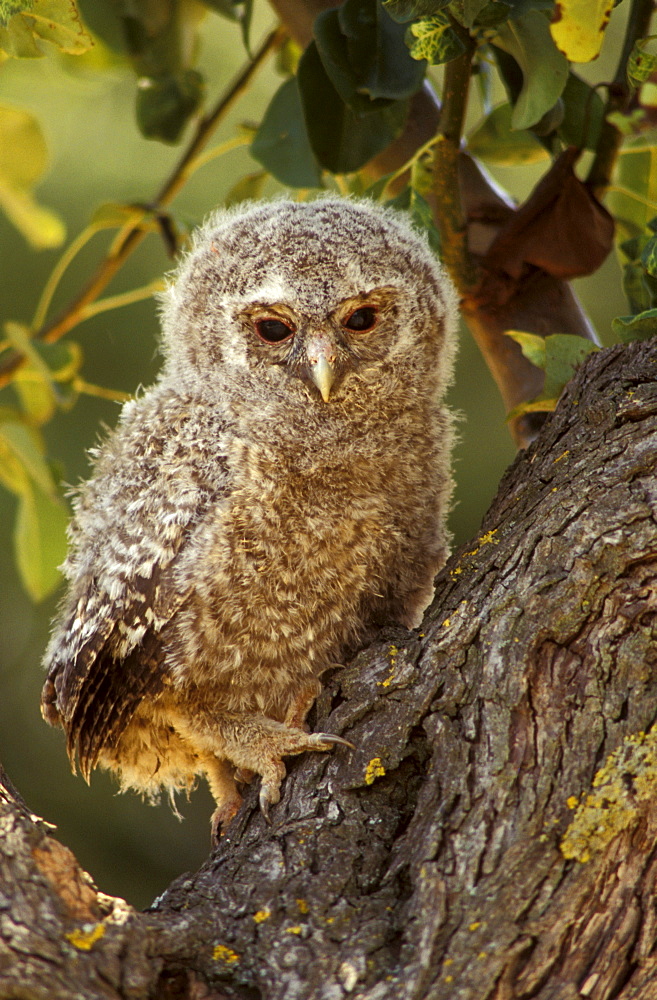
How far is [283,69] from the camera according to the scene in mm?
2672

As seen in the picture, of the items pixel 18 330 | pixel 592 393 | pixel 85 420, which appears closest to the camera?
pixel 592 393

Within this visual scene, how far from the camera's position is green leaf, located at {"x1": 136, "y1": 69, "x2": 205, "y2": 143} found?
2391mm

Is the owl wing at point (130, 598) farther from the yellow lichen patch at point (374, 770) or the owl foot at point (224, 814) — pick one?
the yellow lichen patch at point (374, 770)

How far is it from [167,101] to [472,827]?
1894mm

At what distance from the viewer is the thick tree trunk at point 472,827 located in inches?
44.3

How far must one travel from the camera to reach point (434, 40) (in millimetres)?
1585

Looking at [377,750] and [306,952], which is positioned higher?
[377,750]

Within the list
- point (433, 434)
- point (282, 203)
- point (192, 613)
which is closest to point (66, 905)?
point (192, 613)

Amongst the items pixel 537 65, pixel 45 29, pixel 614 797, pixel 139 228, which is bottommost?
pixel 614 797

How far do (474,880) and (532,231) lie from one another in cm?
128

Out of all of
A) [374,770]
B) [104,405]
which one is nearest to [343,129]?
[374,770]

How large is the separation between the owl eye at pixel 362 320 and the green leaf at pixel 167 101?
33.3 inches

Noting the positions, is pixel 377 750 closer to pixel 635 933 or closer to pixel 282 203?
pixel 635 933

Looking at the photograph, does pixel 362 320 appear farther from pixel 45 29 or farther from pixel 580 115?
pixel 45 29
